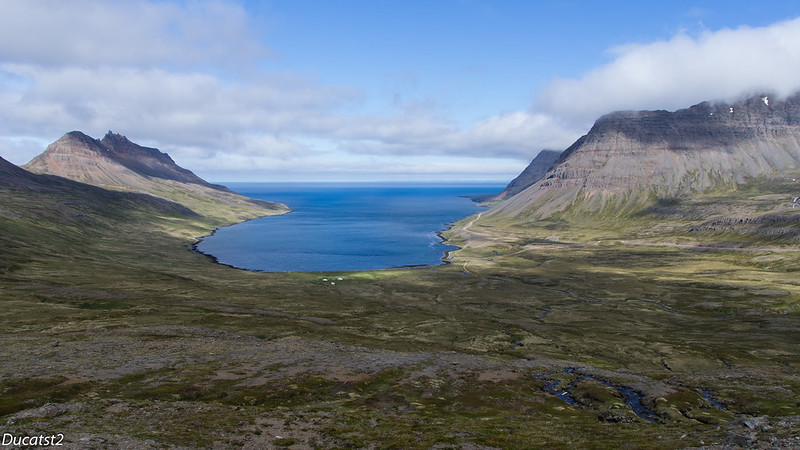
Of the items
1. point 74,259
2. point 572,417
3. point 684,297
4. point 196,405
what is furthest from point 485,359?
point 74,259

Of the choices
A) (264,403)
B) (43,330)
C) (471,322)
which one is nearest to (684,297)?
(471,322)

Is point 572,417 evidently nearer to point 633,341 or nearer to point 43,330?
point 633,341

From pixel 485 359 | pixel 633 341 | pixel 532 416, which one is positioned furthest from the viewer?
pixel 633 341

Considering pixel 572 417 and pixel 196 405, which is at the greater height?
pixel 196 405

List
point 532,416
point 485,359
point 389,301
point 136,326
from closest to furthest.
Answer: point 532,416 < point 485,359 < point 136,326 < point 389,301

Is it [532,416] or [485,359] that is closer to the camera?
[532,416]

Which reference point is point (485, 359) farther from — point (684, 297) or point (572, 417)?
point (684, 297)
